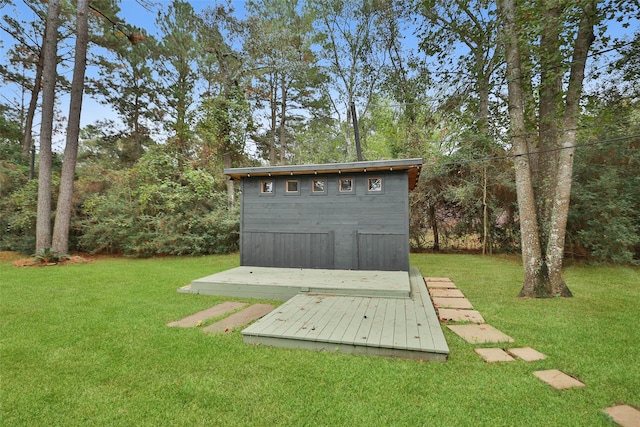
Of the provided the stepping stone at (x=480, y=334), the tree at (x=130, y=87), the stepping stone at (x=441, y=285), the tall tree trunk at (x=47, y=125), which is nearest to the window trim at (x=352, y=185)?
the stepping stone at (x=441, y=285)

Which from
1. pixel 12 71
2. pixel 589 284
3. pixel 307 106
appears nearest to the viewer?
pixel 589 284

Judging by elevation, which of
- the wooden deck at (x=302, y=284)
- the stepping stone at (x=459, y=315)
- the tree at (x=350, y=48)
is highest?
the tree at (x=350, y=48)

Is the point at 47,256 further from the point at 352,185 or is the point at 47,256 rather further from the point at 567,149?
the point at 567,149

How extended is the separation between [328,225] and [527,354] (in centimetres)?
448

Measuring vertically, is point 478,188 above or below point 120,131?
below

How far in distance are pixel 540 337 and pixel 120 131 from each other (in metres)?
17.1

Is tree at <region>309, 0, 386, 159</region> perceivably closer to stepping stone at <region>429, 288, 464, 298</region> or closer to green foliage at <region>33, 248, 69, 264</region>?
stepping stone at <region>429, 288, 464, 298</region>

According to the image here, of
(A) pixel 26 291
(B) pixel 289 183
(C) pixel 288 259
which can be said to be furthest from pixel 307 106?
(A) pixel 26 291

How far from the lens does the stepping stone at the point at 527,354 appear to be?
105 inches

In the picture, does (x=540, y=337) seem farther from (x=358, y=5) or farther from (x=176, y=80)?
(x=176, y=80)

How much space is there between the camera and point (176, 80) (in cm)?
1395

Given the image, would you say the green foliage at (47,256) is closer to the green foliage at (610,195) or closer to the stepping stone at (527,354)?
the stepping stone at (527,354)

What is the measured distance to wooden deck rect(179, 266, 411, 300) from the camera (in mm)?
4633

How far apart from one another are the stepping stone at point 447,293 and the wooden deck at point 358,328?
3.05 feet
